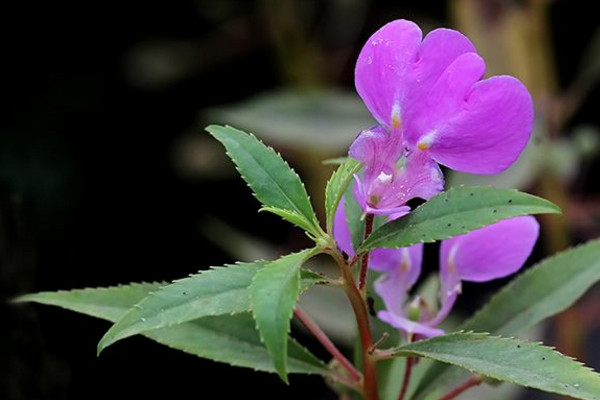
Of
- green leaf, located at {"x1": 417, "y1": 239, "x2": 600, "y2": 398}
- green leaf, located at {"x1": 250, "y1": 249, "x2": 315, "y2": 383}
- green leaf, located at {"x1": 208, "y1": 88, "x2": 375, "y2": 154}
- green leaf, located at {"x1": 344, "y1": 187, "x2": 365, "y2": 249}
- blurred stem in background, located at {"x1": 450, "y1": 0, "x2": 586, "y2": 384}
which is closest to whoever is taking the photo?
green leaf, located at {"x1": 250, "y1": 249, "x2": 315, "y2": 383}

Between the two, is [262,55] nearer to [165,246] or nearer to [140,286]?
[165,246]

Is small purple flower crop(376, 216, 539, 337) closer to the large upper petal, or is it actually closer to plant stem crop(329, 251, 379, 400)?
plant stem crop(329, 251, 379, 400)

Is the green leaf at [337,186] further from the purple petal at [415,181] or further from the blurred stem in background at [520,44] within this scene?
the blurred stem in background at [520,44]

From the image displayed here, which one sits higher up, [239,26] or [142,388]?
[239,26]

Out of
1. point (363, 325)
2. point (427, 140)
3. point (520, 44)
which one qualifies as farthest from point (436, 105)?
point (520, 44)

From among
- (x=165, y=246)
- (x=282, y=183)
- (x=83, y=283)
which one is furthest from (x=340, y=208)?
(x=165, y=246)

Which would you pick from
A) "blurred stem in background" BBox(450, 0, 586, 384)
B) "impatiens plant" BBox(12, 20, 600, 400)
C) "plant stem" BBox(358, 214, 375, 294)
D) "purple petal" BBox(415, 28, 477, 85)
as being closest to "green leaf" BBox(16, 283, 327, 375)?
"impatiens plant" BBox(12, 20, 600, 400)
